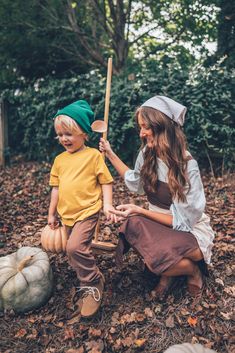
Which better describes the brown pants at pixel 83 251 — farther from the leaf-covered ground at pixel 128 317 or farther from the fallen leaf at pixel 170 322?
the fallen leaf at pixel 170 322

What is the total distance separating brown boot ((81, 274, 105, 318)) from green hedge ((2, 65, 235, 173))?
3690 millimetres

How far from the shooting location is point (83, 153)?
3025mm

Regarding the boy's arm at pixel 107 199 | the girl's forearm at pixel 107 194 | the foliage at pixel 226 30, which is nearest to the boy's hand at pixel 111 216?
the boy's arm at pixel 107 199

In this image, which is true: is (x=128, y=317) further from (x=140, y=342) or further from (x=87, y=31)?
(x=87, y=31)

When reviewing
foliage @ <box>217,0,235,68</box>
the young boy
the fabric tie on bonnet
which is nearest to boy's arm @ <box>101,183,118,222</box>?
the young boy

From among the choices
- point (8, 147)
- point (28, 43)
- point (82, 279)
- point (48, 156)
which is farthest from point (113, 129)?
point (82, 279)

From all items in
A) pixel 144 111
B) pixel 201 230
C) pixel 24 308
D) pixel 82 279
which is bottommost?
pixel 24 308

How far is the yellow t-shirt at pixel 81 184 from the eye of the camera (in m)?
2.94

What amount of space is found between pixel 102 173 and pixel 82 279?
850mm

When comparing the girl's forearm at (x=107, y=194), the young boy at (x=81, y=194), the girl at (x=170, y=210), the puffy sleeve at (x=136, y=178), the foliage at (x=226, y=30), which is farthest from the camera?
the foliage at (x=226, y=30)

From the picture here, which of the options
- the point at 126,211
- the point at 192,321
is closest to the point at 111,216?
the point at 126,211

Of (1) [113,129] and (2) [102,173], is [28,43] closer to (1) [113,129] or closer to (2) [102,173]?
(1) [113,129]

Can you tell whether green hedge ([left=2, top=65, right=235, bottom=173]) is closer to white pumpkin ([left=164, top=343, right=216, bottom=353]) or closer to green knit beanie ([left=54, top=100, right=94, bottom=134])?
green knit beanie ([left=54, top=100, right=94, bottom=134])

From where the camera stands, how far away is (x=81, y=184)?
294 centimetres
